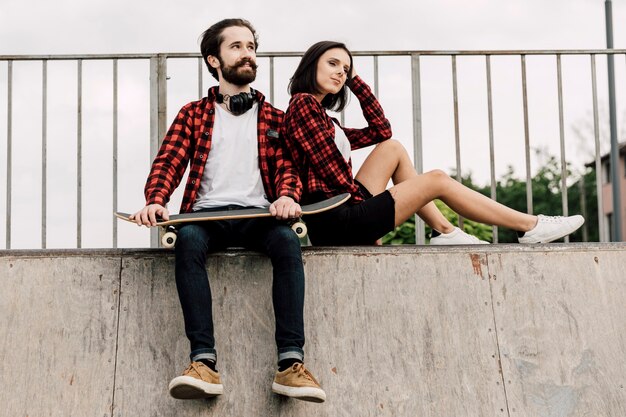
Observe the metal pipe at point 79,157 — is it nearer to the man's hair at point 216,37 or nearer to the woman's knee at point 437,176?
the man's hair at point 216,37

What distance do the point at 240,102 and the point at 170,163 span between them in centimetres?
43

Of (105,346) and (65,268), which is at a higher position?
(65,268)

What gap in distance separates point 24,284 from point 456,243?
208 cm

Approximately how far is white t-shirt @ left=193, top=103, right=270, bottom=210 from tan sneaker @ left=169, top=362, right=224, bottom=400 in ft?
2.62

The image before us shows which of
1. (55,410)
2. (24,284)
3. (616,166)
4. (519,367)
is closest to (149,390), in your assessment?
(55,410)

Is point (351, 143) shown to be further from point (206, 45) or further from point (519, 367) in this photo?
point (519, 367)

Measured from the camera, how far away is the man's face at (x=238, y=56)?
11.7 ft

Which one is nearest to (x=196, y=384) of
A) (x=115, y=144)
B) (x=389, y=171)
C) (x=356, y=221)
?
(x=356, y=221)

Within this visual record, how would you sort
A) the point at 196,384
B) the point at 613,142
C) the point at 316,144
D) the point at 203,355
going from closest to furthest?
1. the point at 196,384
2. the point at 203,355
3. the point at 316,144
4. the point at 613,142

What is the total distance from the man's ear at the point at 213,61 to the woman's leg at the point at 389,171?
0.91 m

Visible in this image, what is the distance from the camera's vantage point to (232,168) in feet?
11.4

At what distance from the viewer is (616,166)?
34.3ft

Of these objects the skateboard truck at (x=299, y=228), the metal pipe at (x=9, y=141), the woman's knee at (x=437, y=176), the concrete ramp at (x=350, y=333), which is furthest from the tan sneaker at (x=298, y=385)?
the metal pipe at (x=9, y=141)

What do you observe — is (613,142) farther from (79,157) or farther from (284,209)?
(284,209)
